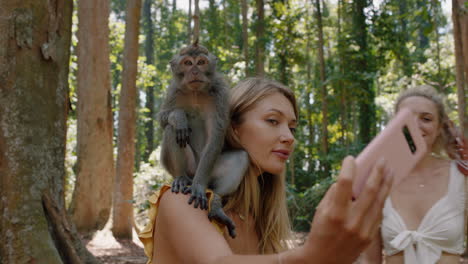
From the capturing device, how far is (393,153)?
3.14 ft

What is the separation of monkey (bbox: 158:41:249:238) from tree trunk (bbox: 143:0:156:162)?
22905 millimetres

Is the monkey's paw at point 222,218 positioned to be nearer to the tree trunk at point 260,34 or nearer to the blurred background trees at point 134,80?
the blurred background trees at point 134,80

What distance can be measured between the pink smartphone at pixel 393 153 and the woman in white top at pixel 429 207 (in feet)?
5.94

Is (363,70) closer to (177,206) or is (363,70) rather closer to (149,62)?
(177,206)

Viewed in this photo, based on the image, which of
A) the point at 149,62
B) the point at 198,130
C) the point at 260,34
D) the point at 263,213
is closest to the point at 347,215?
the point at 263,213

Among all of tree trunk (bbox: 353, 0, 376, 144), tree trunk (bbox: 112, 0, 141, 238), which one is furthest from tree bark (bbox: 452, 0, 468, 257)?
tree trunk (bbox: 353, 0, 376, 144)

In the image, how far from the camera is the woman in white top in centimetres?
264

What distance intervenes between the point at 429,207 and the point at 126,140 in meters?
7.13

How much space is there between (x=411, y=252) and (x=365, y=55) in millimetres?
→ 12806

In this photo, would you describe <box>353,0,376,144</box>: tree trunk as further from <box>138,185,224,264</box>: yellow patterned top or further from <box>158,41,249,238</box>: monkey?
<box>138,185,224,264</box>: yellow patterned top

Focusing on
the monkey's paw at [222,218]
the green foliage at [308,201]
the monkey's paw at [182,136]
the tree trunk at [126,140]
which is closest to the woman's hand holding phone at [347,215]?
the monkey's paw at [222,218]

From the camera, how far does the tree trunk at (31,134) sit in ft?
11.0

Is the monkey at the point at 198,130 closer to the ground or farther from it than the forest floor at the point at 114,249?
farther from it

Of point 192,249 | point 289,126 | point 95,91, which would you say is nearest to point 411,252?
point 289,126
